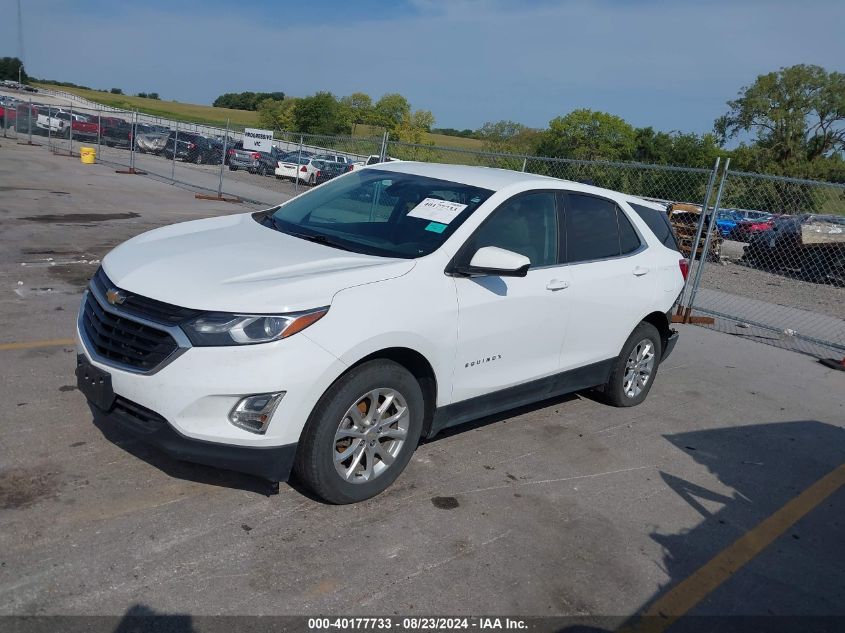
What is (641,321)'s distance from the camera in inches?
240

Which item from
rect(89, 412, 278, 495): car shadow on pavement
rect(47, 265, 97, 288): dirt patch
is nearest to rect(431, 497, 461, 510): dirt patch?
rect(89, 412, 278, 495): car shadow on pavement

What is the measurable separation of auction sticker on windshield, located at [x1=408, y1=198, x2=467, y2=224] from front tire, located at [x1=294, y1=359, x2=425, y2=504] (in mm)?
1067

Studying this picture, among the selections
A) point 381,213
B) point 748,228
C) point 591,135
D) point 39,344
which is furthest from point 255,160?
point 591,135

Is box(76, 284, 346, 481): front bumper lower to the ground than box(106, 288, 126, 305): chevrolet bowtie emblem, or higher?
lower

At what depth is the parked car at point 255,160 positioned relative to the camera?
2598 centimetres

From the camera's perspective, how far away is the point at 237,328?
11.5 feet

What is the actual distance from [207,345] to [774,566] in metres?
3.16

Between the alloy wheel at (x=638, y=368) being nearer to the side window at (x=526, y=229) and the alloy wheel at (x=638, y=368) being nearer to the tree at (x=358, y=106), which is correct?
the side window at (x=526, y=229)

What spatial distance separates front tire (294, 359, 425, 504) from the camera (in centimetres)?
372

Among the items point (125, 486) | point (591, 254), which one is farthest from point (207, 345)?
point (591, 254)

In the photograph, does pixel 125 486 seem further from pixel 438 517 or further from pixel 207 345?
pixel 438 517

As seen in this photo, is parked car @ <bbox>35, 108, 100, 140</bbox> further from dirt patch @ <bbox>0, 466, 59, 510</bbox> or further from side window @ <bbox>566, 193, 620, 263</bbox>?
dirt patch @ <bbox>0, 466, 59, 510</bbox>

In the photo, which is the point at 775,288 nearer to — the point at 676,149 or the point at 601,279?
the point at 601,279

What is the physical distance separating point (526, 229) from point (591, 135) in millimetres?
62161
